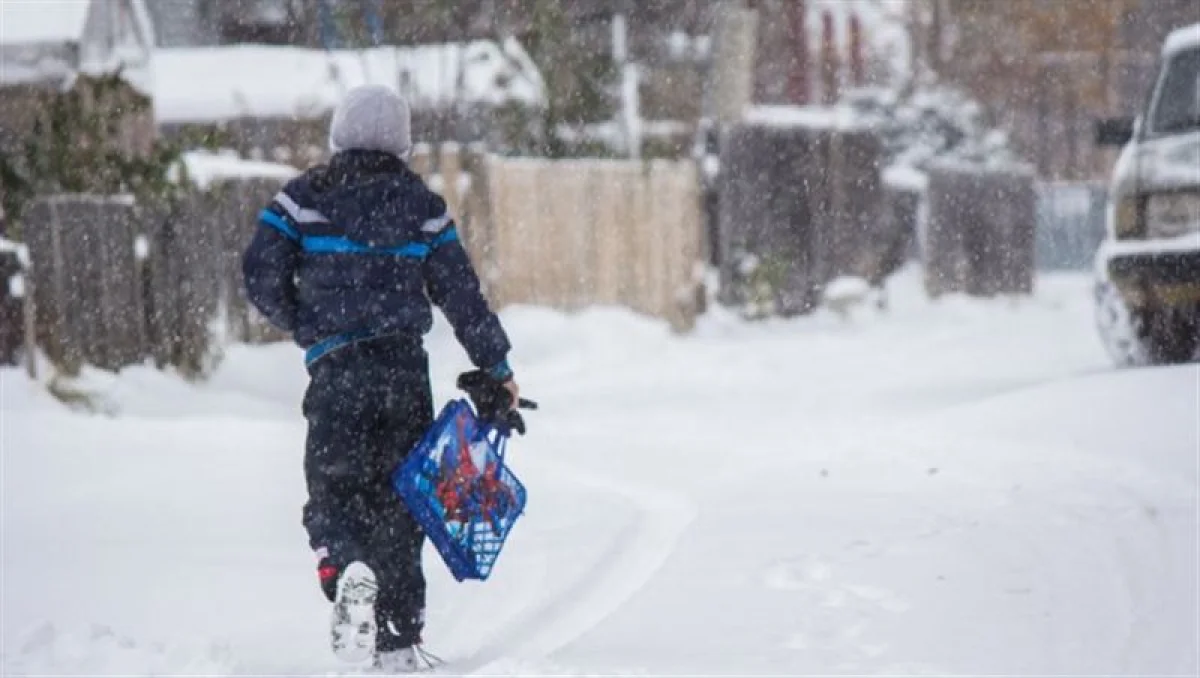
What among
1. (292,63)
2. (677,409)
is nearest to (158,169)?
(677,409)

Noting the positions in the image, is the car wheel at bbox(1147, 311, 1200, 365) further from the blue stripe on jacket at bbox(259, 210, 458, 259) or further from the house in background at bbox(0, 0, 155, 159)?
the house in background at bbox(0, 0, 155, 159)

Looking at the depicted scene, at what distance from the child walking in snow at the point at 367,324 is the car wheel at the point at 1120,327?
6116mm

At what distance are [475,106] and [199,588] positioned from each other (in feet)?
61.6

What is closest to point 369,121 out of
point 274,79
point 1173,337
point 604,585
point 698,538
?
point 604,585

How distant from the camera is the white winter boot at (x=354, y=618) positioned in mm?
4434

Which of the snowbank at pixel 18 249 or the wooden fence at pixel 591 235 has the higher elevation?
the snowbank at pixel 18 249

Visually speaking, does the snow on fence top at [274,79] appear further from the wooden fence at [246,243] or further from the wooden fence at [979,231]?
the wooden fence at [246,243]

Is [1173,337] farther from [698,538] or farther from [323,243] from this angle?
[323,243]

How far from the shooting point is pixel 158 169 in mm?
12391

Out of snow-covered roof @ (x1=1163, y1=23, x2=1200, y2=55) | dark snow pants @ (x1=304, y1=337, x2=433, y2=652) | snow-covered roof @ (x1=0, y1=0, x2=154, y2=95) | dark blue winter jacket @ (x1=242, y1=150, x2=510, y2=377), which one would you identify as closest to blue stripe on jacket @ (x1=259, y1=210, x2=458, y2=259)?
dark blue winter jacket @ (x1=242, y1=150, x2=510, y2=377)

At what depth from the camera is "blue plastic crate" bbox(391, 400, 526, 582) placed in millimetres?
4543

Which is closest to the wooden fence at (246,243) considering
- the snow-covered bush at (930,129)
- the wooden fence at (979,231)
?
the wooden fence at (979,231)

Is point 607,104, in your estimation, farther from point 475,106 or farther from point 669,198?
point 669,198

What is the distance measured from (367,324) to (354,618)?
2.41ft
